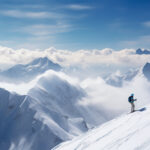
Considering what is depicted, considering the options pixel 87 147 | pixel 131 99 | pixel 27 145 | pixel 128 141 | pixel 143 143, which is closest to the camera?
pixel 143 143

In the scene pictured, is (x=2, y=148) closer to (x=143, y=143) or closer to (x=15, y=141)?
(x=15, y=141)

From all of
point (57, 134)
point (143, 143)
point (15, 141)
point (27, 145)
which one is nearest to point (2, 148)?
point (15, 141)

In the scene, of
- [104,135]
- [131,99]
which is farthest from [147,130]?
[131,99]

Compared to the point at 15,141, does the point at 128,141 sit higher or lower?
higher

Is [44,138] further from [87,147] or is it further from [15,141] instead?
[87,147]

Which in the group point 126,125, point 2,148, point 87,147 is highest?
point 126,125

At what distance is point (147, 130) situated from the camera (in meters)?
28.0

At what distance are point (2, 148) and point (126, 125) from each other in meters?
190

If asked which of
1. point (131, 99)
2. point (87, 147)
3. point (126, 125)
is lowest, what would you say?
point (87, 147)

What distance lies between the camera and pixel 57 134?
19088 cm

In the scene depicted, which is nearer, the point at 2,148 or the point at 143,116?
the point at 143,116

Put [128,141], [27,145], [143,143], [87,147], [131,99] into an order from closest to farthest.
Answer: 1. [143,143]
2. [128,141]
3. [87,147]
4. [131,99]
5. [27,145]

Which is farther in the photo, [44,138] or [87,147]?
[44,138]

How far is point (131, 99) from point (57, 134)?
15980 centimetres
